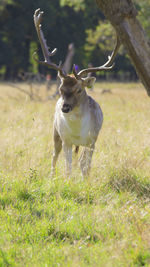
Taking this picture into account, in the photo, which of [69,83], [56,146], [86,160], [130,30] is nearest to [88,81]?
[69,83]

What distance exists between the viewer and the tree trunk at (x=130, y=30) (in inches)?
185

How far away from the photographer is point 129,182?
5316 millimetres

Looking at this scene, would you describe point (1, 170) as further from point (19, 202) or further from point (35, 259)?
point (35, 259)

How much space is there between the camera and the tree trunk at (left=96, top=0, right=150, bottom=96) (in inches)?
185

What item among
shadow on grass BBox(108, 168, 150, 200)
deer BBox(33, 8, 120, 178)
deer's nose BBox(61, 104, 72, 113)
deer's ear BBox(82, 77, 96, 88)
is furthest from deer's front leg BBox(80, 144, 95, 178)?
deer's ear BBox(82, 77, 96, 88)

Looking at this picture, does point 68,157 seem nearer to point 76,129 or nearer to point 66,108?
point 76,129

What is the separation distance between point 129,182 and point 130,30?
1.87m

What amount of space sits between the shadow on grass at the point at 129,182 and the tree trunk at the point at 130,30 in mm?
1275

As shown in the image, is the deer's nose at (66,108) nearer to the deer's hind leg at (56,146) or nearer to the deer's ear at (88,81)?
the deer's ear at (88,81)

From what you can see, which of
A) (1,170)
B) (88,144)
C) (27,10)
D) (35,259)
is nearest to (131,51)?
(88,144)

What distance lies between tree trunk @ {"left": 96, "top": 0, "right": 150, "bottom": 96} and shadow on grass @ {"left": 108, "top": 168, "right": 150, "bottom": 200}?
1275 millimetres

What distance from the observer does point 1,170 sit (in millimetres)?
5516

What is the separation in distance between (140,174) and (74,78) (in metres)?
1.63

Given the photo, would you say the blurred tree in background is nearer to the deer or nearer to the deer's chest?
the deer
